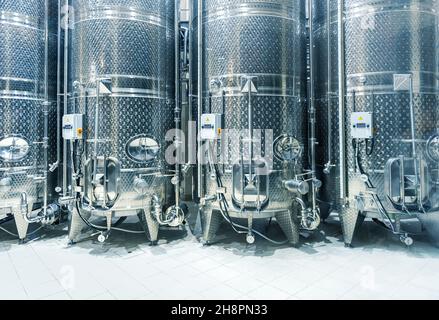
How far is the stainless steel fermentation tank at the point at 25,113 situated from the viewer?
13.3 ft

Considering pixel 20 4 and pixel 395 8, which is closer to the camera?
pixel 395 8

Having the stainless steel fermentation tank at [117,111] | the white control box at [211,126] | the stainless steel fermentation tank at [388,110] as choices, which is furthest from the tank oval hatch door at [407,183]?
the stainless steel fermentation tank at [117,111]

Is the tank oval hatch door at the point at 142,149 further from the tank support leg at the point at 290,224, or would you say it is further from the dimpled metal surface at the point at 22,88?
the tank support leg at the point at 290,224

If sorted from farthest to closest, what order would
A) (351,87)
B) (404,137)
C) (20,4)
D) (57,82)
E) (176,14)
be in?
(57,82) → (176,14) → (20,4) → (351,87) → (404,137)

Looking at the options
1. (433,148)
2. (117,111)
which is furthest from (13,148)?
(433,148)

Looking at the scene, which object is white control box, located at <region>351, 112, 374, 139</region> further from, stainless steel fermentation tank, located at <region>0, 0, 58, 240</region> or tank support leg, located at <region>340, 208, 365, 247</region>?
stainless steel fermentation tank, located at <region>0, 0, 58, 240</region>

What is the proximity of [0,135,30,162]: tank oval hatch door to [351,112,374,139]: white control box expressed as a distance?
4.14 m

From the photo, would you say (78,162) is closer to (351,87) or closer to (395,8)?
(351,87)

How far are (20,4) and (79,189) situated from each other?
8.43 feet

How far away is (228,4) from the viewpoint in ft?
12.6

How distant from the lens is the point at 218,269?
11.0ft

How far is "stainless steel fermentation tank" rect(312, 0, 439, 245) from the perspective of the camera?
11.9 ft

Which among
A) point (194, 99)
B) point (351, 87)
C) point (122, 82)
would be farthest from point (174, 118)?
point (351, 87)

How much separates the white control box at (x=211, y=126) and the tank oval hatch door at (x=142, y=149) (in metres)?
0.67
